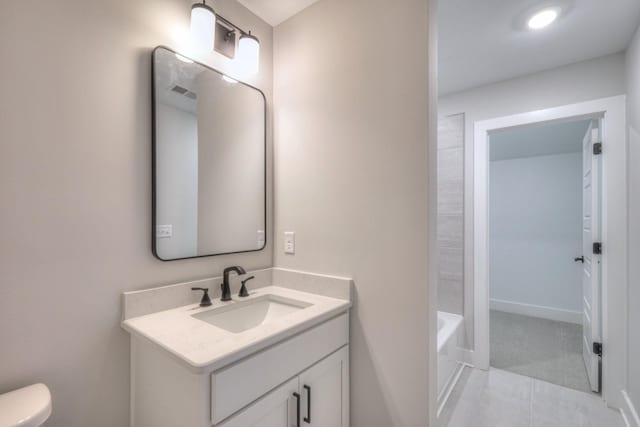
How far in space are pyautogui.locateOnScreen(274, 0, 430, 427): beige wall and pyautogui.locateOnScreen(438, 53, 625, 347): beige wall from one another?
4.89 ft

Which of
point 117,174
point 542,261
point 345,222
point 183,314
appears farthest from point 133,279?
point 542,261

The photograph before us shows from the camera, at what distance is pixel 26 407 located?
81 centimetres

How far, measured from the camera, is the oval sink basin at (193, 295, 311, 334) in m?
1.31

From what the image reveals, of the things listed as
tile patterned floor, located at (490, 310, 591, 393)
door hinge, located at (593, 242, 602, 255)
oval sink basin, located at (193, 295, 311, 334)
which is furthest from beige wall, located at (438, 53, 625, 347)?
oval sink basin, located at (193, 295, 311, 334)

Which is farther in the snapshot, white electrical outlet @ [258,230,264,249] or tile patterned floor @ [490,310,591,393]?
tile patterned floor @ [490,310,591,393]

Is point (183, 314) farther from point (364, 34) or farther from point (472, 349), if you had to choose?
point (472, 349)

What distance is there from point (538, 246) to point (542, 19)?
3.00 m

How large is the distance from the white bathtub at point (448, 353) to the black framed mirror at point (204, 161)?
1.44 m

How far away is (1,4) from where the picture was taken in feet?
2.96

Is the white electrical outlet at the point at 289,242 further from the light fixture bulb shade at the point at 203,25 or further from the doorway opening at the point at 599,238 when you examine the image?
the doorway opening at the point at 599,238

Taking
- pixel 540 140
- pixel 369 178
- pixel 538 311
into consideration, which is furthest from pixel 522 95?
pixel 538 311

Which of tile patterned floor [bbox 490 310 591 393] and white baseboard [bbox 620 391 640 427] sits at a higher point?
white baseboard [bbox 620 391 640 427]

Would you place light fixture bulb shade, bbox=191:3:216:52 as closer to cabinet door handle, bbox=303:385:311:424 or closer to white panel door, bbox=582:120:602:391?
cabinet door handle, bbox=303:385:311:424

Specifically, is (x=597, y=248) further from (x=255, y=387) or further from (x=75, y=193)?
(x=75, y=193)
